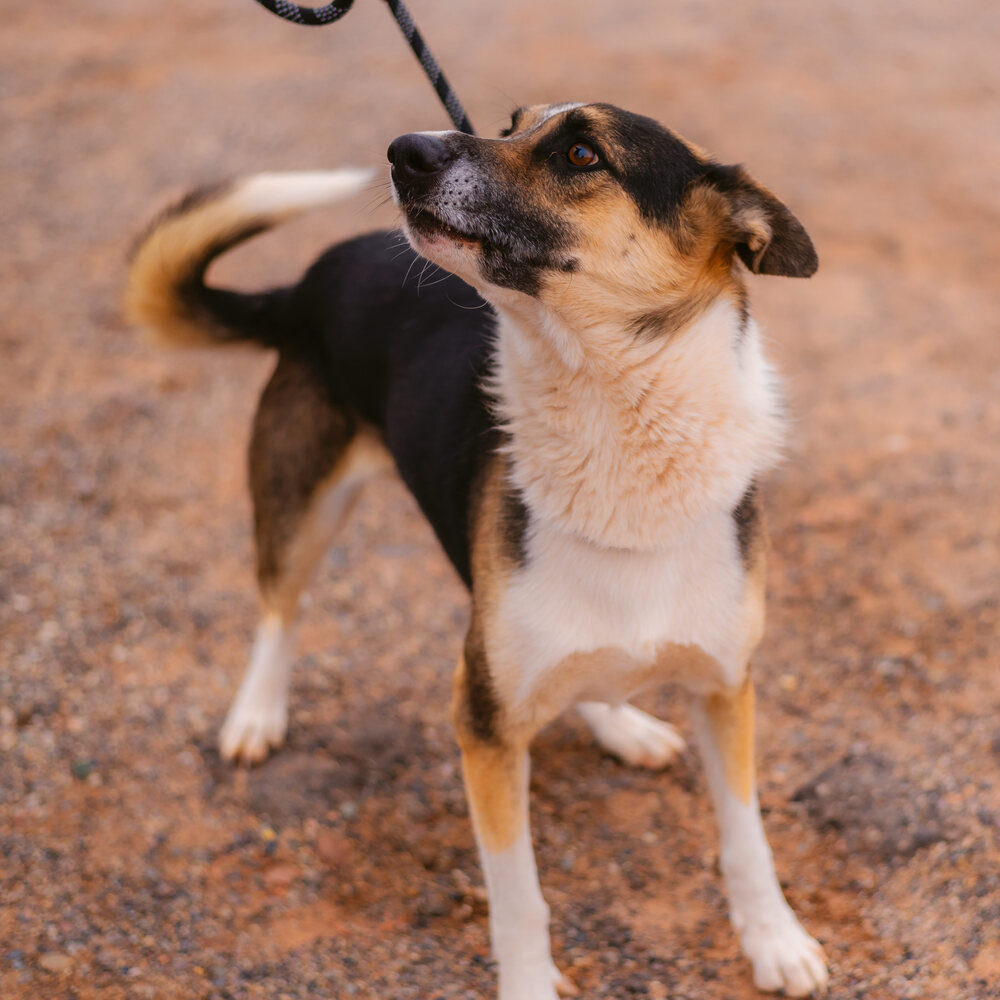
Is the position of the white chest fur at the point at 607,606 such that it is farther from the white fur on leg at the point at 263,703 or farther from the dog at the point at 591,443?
the white fur on leg at the point at 263,703

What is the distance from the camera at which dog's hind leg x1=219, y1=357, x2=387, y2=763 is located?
3094 millimetres

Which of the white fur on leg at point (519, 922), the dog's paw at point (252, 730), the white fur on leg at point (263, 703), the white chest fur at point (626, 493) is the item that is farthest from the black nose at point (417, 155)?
the dog's paw at point (252, 730)

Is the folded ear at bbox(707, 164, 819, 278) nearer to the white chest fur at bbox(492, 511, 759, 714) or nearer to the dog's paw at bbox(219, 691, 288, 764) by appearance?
the white chest fur at bbox(492, 511, 759, 714)

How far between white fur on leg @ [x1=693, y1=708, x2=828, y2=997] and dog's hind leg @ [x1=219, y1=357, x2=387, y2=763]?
4.02ft

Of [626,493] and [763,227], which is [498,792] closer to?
[626,493]

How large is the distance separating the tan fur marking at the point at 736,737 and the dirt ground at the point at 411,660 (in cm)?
51

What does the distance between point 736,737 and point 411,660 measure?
4.84 ft

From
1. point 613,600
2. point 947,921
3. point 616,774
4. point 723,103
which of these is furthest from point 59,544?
point 723,103

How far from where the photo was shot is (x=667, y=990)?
8.48 feet

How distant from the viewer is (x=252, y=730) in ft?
10.9

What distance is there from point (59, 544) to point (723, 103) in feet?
17.5

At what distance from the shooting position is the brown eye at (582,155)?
6.99ft

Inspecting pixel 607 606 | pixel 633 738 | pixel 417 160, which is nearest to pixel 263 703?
pixel 633 738

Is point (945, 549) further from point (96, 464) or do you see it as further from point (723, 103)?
point (723, 103)
